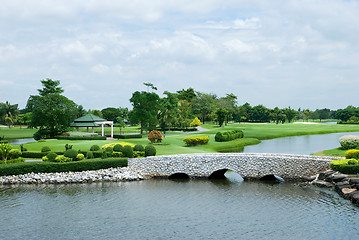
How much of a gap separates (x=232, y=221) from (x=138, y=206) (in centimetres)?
689

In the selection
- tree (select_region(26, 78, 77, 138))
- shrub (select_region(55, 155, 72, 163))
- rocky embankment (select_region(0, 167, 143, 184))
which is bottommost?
rocky embankment (select_region(0, 167, 143, 184))

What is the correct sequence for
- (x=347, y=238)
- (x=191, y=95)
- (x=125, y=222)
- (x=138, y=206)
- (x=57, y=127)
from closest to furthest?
(x=347, y=238), (x=125, y=222), (x=138, y=206), (x=57, y=127), (x=191, y=95)

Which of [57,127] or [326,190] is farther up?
[57,127]

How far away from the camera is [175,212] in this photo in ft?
79.5

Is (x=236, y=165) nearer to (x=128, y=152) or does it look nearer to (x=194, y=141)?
(x=128, y=152)

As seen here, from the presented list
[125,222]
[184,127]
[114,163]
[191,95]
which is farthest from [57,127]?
[191,95]

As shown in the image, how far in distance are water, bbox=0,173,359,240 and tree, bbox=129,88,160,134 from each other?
40.3 meters

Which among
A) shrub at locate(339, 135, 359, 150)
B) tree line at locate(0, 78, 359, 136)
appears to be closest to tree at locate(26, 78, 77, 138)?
tree line at locate(0, 78, 359, 136)

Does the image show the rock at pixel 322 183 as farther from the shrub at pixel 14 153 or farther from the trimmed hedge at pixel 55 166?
the shrub at pixel 14 153

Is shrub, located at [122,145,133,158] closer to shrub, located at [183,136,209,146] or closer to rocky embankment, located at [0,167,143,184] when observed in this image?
rocky embankment, located at [0,167,143,184]

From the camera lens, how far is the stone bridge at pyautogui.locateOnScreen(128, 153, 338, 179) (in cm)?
3350

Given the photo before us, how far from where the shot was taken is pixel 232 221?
22359 millimetres

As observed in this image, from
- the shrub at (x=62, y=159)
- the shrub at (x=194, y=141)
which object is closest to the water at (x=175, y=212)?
the shrub at (x=62, y=159)

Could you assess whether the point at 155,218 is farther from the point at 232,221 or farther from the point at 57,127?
the point at 57,127
